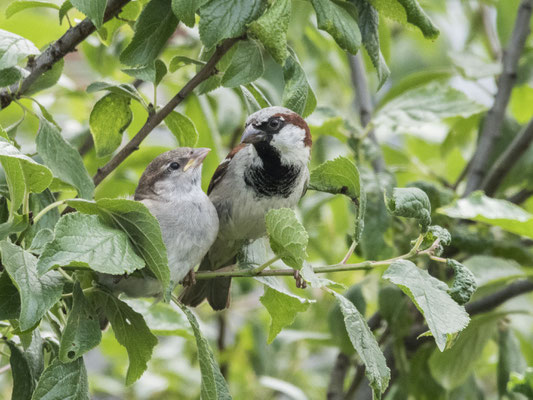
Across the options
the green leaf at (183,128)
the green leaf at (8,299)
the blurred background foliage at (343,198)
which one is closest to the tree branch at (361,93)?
the blurred background foliage at (343,198)

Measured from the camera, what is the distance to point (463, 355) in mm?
1878

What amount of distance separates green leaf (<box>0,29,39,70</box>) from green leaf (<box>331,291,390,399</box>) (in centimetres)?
55

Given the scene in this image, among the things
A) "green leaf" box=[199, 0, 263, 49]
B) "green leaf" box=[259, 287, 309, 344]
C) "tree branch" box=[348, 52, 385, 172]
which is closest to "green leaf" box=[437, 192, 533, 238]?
"green leaf" box=[259, 287, 309, 344]

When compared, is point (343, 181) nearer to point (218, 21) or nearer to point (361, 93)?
point (218, 21)

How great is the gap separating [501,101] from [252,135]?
2.83 ft

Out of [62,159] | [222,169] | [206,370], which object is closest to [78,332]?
[206,370]

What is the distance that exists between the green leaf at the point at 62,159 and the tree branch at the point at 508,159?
47.1 inches

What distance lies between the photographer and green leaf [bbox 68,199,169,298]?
0.99m

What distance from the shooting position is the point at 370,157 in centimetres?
199

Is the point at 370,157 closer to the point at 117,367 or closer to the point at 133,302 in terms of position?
the point at 133,302

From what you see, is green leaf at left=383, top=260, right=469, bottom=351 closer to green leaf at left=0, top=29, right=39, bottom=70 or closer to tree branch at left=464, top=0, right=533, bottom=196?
green leaf at left=0, top=29, right=39, bottom=70

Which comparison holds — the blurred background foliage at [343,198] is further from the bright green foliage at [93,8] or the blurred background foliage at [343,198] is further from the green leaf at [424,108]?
the bright green foliage at [93,8]

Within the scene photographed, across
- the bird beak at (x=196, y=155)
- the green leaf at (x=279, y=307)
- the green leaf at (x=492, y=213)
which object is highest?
the bird beak at (x=196, y=155)

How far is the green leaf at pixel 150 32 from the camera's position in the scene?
118cm
